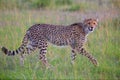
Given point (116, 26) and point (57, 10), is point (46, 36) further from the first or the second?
point (57, 10)

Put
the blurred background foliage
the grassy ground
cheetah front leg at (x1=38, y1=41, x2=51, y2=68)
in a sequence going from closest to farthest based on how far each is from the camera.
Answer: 1. the grassy ground
2. cheetah front leg at (x1=38, y1=41, x2=51, y2=68)
3. the blurred background foliage

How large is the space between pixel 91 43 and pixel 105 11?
101 cm

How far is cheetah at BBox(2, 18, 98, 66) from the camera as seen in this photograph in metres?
4.37

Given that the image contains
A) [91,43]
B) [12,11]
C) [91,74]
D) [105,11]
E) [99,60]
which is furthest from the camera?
[105,11]

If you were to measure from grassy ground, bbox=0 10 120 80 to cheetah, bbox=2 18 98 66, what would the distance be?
63mm

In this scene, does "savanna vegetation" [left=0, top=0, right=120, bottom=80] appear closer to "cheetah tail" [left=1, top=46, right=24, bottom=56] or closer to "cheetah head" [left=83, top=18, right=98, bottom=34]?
"cheetah tail" [left=1, top=46, right=24, bottom=56]

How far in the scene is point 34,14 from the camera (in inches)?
214

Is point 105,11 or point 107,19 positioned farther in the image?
point 105,11

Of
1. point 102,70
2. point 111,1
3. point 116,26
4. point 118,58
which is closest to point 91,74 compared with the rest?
point 102,70

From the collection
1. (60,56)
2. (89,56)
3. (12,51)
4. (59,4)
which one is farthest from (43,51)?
(59,4)

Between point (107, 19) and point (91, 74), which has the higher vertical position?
point (107, 19)

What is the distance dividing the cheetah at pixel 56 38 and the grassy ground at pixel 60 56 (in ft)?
0.21

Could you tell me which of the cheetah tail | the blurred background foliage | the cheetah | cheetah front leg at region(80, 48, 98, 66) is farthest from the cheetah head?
the blurred background foliage

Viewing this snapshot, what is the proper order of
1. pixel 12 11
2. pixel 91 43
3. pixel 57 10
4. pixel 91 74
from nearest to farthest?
pixel 91 74 → pixel 91 43 → pixel 12 11 → pixel 57 10
